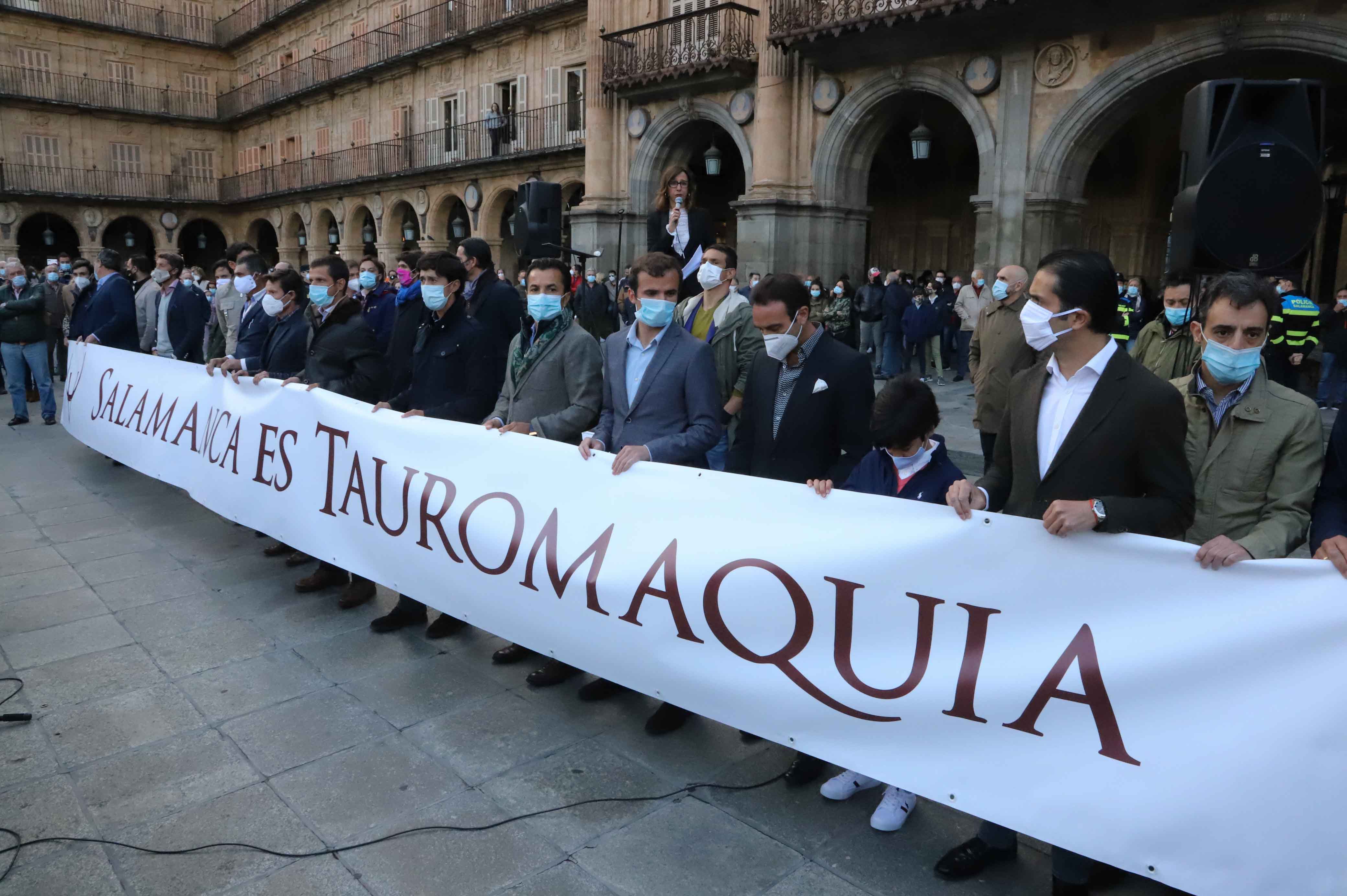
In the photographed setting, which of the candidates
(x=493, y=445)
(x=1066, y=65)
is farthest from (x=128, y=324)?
(x=1066, y=65)

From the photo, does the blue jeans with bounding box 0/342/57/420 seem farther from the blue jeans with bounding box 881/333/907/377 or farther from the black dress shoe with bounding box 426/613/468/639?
the blue jeans with bounding box 881/333/907/377

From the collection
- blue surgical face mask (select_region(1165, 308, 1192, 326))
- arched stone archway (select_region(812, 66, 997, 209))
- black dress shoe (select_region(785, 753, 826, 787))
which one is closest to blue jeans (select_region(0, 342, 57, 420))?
black dress shoe (select_region(785, 753, 826, 787))

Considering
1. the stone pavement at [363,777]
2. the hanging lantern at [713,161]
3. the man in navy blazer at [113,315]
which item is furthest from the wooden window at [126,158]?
the stone pavement at [363,777]

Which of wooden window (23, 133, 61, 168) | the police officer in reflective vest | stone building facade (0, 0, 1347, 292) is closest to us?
the police officer in reflective vest

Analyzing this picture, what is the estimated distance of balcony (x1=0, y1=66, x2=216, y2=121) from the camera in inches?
1361

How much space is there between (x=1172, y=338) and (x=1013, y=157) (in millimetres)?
9606

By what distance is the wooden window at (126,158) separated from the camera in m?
36.8

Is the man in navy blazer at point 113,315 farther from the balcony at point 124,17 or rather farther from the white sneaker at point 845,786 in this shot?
the balcony at point 124,17

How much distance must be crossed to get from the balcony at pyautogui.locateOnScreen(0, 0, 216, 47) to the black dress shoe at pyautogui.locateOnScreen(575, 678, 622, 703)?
41.5 meters

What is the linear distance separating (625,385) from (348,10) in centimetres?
3303

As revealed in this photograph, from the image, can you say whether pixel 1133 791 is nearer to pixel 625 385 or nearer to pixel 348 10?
pixel 625 385

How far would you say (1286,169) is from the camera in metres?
4.38

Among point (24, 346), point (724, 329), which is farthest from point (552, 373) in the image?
point (24, 346)

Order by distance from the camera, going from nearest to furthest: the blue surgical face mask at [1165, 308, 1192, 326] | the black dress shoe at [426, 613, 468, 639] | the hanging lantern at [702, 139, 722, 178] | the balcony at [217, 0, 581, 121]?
the black dress shoe at [426, 613, 468, 639] < the blue surgical face mask at [1165, 308, 1192, 326] < the hanging lantern at [702, 139, 722, 178] < the balcony at [217, 0, 581, 121]
